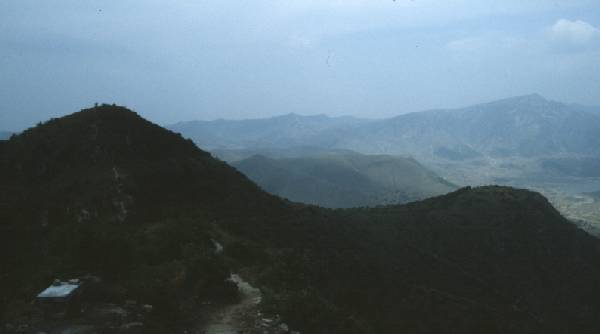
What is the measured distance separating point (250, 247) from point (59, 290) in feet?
70.5

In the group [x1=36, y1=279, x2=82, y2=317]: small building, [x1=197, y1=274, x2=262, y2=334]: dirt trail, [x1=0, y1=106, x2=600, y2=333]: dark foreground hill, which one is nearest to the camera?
[x1=36, y1=279, x2=82, y2=317]: small building

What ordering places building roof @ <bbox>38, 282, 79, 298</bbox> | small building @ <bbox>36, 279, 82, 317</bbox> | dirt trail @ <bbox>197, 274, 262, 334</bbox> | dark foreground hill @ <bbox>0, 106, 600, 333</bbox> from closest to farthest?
small building @ <bbox>36, 279, 82, 317</bbox>, building roof @ <bbox>38, 282, 79, 298</bbox>, dirt trail @ <bbox>197, 274, 262, 334</bbox>, dark foreground hill @ <bbox>0, 106, 600, 333</bbox>

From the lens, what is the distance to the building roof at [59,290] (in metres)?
17.8

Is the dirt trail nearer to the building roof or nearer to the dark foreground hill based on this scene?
the dark foreground hill

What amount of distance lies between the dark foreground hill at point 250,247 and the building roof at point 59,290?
807mm

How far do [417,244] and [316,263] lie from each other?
1605 inches

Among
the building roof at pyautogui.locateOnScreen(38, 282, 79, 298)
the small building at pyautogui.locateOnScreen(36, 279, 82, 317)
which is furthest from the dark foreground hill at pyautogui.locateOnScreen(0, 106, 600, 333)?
the building roof at pyautogui.locateOnScreen(38, 282, 79, 298)

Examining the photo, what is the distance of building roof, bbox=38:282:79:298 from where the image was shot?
58.4 ft

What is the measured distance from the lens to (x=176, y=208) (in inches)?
2245

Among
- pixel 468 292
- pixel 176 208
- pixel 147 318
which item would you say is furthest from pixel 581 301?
pixel 147 318

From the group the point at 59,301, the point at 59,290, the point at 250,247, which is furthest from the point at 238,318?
the point at 250,247

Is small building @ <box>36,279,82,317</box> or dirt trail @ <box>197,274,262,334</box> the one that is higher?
small building @ <box>36,279,82,317</box>

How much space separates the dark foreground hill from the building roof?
807 millimetres

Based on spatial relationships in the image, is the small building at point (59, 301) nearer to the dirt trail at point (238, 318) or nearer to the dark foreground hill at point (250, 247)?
the dark foreground hill at point (250, 247)
